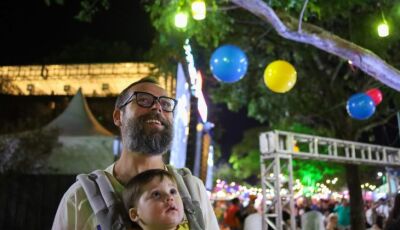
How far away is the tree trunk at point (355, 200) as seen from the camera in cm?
1337

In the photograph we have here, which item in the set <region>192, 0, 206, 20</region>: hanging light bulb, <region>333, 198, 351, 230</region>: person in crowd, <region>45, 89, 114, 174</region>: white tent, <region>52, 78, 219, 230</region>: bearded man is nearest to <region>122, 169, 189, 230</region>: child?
<region>52, 78, 219, 230</region>: bearded man

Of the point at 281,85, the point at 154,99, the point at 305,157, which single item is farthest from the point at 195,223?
the point at 305,157

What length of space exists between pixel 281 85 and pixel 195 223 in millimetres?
5595

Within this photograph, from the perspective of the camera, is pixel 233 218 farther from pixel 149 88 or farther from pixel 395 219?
pixel 149 88

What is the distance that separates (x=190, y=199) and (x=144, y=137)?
1.17 feet

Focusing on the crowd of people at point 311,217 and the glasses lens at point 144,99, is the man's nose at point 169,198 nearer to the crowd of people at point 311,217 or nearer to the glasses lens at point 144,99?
the glasses lens at point 144,99

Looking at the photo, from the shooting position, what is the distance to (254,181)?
1972 inches

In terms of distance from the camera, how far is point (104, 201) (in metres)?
1.80

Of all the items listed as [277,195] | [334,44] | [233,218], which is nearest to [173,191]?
[334,44]

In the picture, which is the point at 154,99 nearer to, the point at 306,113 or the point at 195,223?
the point at 195,223

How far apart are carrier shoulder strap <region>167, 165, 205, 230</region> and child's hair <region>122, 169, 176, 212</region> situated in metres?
0.13

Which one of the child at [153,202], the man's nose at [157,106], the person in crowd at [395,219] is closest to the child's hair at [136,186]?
the child at [153,202]

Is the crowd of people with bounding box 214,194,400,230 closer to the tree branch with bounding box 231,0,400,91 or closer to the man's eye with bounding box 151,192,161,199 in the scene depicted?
the tree branch with bounding box 231,0,400,91

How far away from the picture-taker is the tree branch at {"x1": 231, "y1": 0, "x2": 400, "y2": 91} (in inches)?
222
